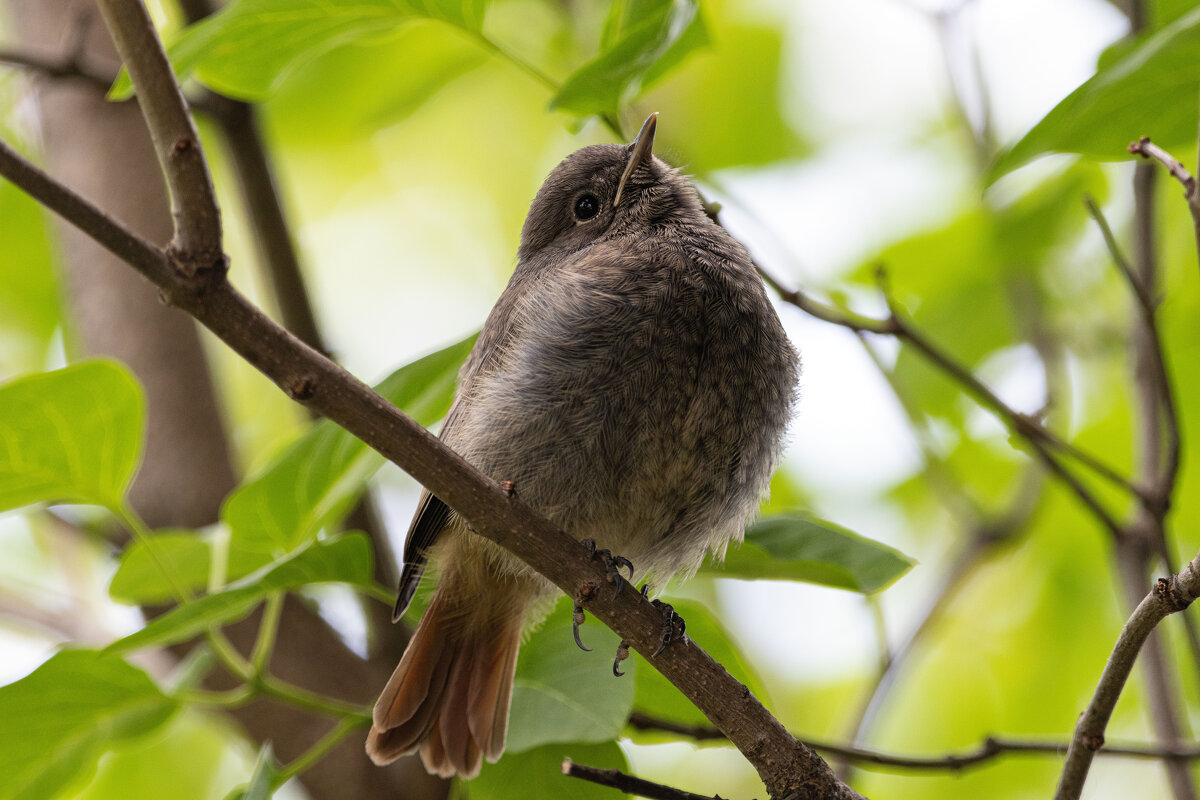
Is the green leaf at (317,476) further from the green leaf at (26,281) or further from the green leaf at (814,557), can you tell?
the green leaf at (26,281)

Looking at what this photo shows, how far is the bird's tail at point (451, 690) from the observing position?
3.12 metres

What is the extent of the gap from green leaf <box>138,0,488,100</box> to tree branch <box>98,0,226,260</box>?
825 millimetres

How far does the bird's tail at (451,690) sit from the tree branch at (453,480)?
2.51ft

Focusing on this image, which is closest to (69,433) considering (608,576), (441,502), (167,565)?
(167,565)

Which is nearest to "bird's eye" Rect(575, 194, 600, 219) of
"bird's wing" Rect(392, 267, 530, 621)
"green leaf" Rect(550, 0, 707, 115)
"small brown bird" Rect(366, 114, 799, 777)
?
"small brown bird" Rect(366, 114, 799, 777)

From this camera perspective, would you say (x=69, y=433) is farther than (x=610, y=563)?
No

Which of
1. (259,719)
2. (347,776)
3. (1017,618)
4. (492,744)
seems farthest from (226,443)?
(1017,618)

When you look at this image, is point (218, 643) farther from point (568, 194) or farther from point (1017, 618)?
point (1017, 618)

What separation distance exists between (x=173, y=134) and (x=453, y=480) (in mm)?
748

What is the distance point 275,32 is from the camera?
262 cm

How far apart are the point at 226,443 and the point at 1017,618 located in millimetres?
3644

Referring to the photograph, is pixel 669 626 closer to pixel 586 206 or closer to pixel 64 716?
pixel 64 716

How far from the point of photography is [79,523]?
4219mm

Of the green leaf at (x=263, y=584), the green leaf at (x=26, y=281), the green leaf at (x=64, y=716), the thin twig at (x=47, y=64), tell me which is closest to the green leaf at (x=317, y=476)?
the green leaf at (x=263, y=584)
